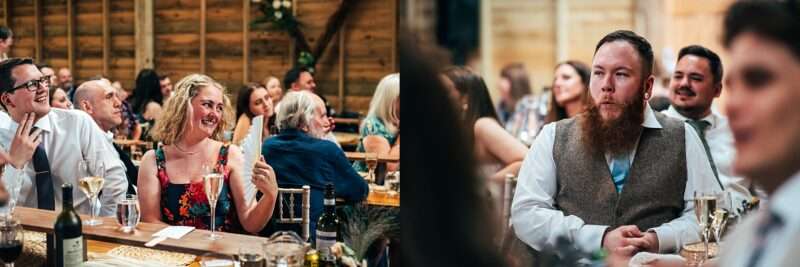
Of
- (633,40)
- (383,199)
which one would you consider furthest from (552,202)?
(383,199)

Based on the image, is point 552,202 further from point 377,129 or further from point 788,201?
point 377,129

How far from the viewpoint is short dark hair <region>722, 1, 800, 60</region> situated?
0.77 meters

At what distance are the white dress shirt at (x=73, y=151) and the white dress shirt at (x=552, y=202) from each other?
176 centimetres

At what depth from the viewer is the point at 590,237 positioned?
55.4 inches

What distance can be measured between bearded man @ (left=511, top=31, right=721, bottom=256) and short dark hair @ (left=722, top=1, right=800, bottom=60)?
23.9 inches

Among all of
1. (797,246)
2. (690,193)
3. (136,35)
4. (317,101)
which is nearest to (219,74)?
(136,35)

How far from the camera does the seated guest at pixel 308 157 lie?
10.2ft

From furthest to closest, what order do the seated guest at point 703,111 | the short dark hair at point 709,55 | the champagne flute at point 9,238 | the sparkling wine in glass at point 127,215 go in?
1. the sparkling wine in glass at point 127,215
2. the champagne flute at point 9,238
3. the seated guest at point 703,111
4. the short dark hair at point 709,55

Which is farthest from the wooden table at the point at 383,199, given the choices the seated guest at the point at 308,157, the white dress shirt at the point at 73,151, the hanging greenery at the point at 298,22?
the hanging greenery at the point at 298,22

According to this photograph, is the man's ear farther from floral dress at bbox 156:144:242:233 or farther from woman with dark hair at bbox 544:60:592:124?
woman with dark hair at bbox 544:60:592:124

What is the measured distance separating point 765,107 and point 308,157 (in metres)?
2.47

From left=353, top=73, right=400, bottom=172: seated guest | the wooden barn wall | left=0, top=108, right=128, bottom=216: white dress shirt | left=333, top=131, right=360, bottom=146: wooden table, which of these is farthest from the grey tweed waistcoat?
the wooden barn wall

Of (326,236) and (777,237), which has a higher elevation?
(777,237)

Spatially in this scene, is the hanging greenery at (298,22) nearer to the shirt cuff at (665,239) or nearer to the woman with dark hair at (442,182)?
the shirt cuff at (665,239)
